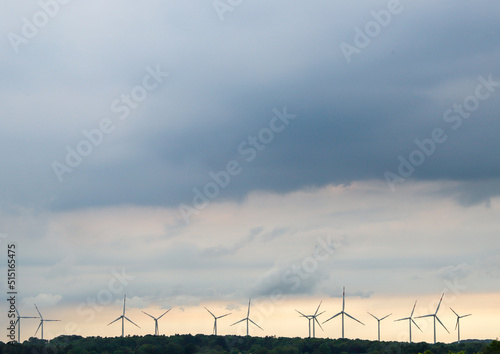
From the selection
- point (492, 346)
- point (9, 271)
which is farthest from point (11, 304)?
point (492, 346)

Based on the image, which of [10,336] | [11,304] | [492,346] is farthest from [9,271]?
[492,346]

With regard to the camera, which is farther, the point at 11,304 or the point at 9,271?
the point at 11,304

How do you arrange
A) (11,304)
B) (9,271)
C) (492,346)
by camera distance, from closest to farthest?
(9,271) → (11,304) → (492,346)

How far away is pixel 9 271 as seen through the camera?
4781 inches

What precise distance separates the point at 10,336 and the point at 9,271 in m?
21.4

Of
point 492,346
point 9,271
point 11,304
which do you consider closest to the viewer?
point 9,271

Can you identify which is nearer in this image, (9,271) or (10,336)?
(9,271)

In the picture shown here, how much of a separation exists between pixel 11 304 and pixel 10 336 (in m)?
11.0

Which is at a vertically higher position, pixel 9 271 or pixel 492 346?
pixel 9 271

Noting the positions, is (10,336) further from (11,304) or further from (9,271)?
(9,271)

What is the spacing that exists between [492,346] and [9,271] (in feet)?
343

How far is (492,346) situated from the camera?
550 ft

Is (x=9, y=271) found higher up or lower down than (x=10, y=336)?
higher up

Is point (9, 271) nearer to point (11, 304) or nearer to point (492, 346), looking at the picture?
point (11, 304)
